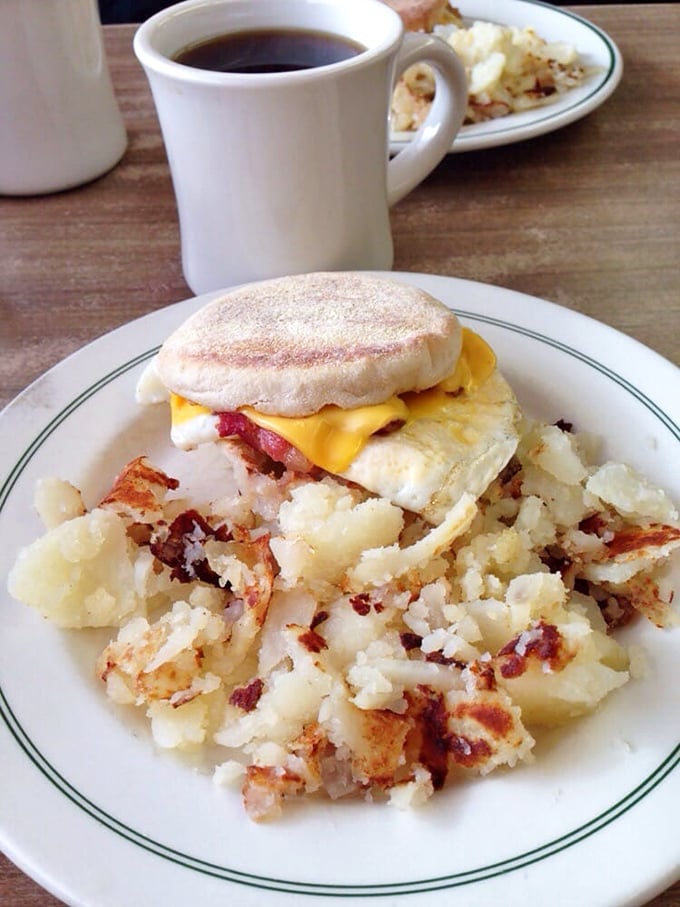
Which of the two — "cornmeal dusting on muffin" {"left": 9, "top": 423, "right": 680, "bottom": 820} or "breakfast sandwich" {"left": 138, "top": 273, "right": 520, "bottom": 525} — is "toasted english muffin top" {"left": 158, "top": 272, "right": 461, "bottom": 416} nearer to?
"breakfast sandwich" {"left": 138, "top": 273, "right": 520, "bottom": 525}

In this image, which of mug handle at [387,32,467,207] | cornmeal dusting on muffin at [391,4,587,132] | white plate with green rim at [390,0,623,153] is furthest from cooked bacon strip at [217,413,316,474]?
cornmeal dusting on muffin at [391,4,587,132]

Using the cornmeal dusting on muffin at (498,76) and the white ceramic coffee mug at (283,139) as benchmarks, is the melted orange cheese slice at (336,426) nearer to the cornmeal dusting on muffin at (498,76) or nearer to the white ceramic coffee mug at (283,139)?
the white ceramic coffee mug at (283,139)

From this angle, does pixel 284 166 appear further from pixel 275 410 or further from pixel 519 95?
pixel 519 95

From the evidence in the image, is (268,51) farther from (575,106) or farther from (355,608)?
(355,608)

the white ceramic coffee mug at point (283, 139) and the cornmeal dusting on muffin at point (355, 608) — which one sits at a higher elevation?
the white ceramic coffee mug at point (283, 139)

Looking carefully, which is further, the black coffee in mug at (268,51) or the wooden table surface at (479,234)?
the wooden table surface at (479,234)

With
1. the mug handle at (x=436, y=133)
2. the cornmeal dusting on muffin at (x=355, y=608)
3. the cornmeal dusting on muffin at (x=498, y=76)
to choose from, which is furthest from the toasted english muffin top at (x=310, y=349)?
the cornmeal dusting on muffin at (x=498, y=76)
